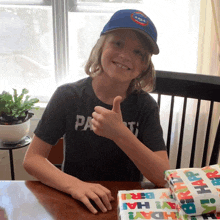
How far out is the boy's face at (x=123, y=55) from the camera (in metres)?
0.89

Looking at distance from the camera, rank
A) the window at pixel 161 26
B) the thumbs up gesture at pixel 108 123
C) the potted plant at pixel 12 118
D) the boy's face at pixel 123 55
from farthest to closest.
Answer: the window at pixel 161 26 → the potted plant at pixel 12 118 → the boy's face at pixel 123 55 → the thumbs up gesture at pixel 108 123

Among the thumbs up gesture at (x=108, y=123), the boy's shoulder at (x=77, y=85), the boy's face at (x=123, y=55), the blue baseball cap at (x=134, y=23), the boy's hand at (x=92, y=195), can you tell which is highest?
the blue baseball cap at (x=134, y=23)

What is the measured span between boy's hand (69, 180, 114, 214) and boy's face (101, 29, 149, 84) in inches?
16.8

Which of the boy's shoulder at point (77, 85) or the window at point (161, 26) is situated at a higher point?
the window at point (161, 26)

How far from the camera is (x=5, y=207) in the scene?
612mm

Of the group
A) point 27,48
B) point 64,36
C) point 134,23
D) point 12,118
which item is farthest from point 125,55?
point 27,48

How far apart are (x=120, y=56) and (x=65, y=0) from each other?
40.8 inches

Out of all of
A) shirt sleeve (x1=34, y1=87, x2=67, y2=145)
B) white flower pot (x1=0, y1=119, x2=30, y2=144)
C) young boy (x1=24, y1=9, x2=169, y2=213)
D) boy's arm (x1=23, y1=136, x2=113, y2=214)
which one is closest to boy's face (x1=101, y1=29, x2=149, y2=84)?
young boy (x1=24, y1=9, x2=169, y2=213)

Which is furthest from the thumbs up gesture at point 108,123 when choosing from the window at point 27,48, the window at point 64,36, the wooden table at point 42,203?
the window at point 27,48

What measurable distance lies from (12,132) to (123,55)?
871 mm

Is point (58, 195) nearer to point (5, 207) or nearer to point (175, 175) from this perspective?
point (5, 207)

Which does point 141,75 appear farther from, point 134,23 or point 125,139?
point 125,139

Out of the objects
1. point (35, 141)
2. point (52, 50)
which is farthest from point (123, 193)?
point (52, 50)

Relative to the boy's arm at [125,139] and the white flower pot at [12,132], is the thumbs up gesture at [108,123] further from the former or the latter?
the white flower pot at [12,132]
